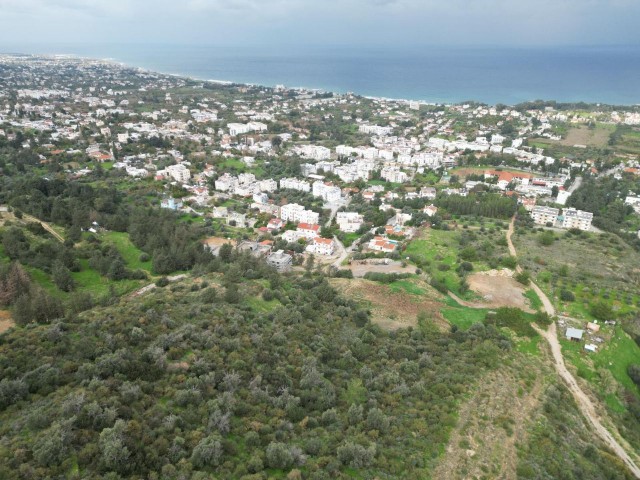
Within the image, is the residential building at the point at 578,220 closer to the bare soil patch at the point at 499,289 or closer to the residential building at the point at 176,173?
the bare soil patch at the point at 499,289

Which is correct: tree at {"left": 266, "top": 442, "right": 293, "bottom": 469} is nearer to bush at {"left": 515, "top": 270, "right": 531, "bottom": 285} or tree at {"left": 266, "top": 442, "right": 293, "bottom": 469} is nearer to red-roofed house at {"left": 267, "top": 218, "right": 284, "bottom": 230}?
bush at {"left": 515, "top": 270, "right": 531, "bottom": 285}

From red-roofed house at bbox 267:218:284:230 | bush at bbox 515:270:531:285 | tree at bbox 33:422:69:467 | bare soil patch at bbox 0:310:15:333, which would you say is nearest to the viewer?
tree at bbox 33:422:69:467

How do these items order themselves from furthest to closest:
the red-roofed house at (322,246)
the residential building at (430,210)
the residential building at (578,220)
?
the residential building at (430,210) < the residential building at (578,220) < the red-roofed house at (322,246)

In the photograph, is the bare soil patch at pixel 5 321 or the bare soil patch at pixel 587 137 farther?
the bare soil patch at pixel 587 137

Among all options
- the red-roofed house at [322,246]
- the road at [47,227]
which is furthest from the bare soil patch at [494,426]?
the road at [47,227]

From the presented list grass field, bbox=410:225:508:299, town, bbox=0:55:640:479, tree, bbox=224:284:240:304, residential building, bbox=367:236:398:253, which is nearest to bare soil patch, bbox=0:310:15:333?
town, bbox=0:55:640:479

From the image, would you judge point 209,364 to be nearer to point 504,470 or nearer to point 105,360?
point 105,360
